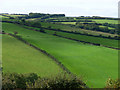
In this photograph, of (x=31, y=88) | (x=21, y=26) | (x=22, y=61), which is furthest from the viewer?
(x=21, y=26)

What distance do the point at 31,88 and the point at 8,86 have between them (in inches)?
271

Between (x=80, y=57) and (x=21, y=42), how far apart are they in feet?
92.0

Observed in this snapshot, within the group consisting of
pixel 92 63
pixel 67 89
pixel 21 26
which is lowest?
pixel 92 63

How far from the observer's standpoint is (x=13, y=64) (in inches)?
1842

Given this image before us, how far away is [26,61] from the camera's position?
50.8 meters

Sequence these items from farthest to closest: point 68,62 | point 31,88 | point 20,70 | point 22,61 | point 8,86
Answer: point 68,62
point 22,61
point 20,70
point 8,86
point 31,88

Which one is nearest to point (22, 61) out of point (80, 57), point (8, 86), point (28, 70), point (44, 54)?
point (28, 70)

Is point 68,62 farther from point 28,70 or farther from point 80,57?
point 28,70

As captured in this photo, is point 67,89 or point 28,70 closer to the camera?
point 67,89

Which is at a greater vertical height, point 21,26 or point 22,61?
point 21,26

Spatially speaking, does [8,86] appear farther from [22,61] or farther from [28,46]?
[28,46]

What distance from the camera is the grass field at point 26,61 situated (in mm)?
43531

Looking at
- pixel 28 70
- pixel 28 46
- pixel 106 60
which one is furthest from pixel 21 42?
pixel 106 60

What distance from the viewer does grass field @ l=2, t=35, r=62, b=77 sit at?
43.5 metres
